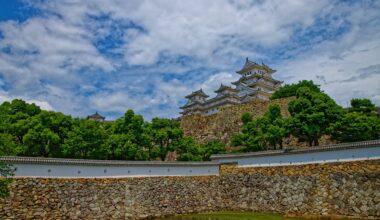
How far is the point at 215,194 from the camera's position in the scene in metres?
20.0

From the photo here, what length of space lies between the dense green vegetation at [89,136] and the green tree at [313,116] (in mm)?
6676

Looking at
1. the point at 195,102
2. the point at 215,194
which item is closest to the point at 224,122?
the point at 215,194

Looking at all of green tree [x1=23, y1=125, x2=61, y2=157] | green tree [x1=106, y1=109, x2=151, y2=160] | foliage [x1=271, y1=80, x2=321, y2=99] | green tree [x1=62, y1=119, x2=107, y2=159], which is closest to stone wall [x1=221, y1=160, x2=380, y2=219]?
green tree [x1=106, y1=109, x2=151, y2=160]

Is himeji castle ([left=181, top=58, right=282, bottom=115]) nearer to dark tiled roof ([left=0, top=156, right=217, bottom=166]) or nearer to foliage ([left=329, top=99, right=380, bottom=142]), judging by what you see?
foliage ([left=329, top=99, right=380, bottom=142])

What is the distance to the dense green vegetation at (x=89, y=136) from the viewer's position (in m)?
19.0

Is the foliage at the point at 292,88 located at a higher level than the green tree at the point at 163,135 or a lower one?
higher

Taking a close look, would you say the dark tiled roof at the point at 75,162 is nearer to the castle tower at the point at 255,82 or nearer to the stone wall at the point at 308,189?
the stone wall at the point at 308,189

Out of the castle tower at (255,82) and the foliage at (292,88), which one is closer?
the foliage at (292,88)

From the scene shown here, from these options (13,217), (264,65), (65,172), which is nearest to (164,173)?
(65,172)

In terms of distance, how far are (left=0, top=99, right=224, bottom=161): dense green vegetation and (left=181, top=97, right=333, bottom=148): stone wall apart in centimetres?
697

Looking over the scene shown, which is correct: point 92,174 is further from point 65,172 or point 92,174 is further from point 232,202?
point 232,202

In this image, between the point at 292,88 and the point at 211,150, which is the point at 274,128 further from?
the point at 292,88

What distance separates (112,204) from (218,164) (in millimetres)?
7467

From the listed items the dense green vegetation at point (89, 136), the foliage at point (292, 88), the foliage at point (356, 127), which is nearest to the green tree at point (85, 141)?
the dense green vegetation at point (89, 136)
